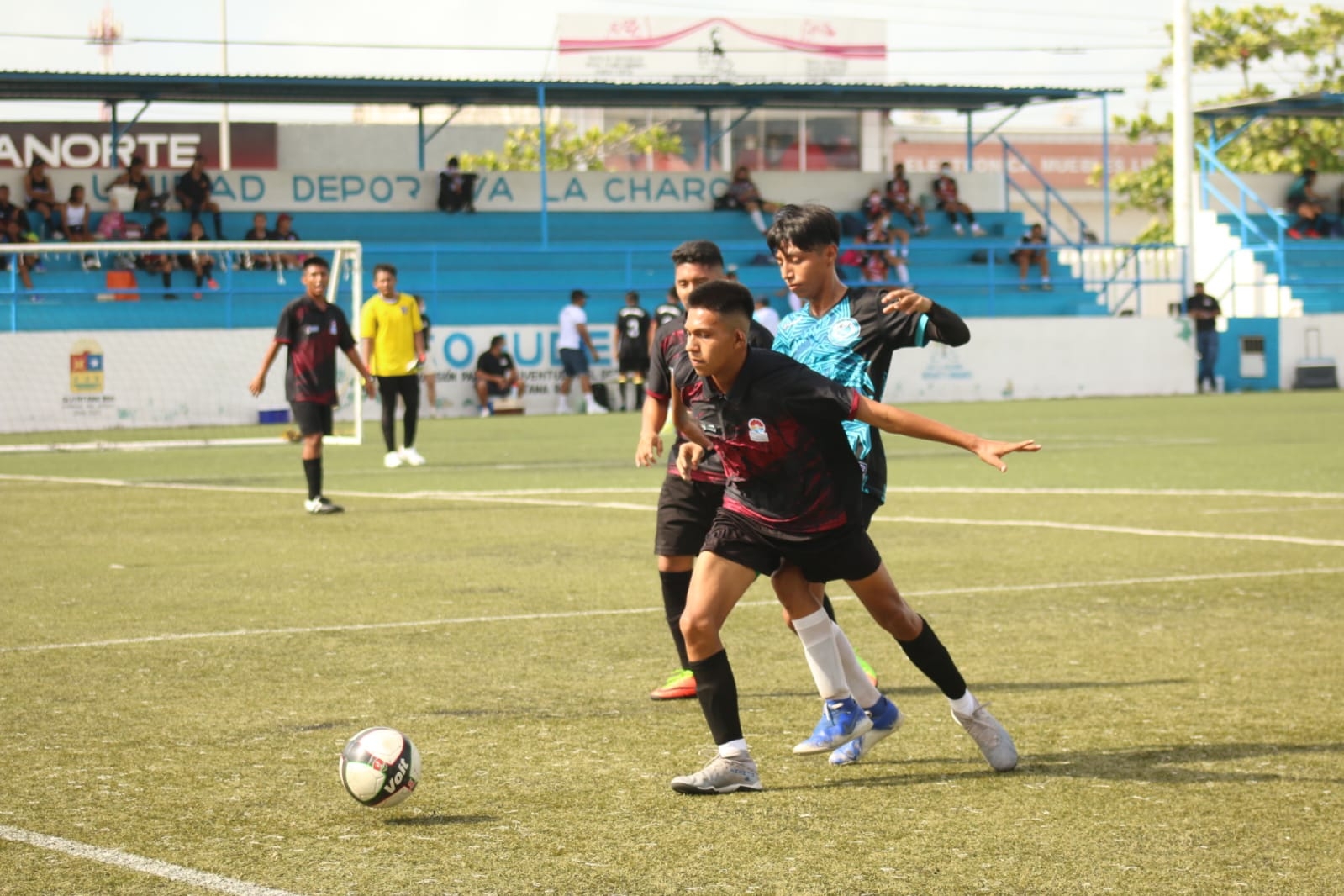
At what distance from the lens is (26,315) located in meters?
27.1

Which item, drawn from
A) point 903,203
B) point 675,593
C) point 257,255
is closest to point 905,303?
point 675,593

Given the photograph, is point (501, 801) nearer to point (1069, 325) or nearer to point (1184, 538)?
point (1184, 538)

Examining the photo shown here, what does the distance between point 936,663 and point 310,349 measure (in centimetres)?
953

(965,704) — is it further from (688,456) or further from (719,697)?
(688,456)

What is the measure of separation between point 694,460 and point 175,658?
275 centimetres

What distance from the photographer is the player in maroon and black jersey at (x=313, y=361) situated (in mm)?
14047

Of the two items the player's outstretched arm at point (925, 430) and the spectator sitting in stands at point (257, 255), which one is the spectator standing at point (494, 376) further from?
the player's outstretched arm at point (925, 430)

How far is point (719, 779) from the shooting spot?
5137mm

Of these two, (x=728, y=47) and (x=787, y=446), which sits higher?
(x=728, y=47)

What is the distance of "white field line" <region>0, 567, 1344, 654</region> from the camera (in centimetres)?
795

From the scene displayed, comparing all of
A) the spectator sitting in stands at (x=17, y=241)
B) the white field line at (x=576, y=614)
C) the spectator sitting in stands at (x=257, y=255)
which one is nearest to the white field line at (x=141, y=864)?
the white field line at (x=576, y=614)

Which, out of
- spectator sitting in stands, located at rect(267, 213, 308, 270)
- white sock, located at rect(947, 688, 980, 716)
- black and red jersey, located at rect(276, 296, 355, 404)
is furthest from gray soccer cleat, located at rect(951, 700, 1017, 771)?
spectator sitting in stands, located at rect(267, 213, 308, 270)

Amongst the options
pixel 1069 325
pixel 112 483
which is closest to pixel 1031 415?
pixel 1069 325

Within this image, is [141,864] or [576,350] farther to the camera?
[576,350]
